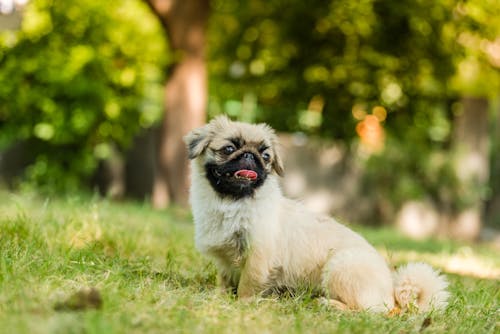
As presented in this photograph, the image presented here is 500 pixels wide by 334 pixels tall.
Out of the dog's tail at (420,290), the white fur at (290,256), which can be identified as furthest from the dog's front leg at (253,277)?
the dog's tail at (420,290)

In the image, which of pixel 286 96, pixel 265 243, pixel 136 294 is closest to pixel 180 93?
pixel 286 96

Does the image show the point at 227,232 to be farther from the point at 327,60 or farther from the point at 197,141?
the point at 327,60

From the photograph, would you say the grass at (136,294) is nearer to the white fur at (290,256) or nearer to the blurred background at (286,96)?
the white fur at (290,256)

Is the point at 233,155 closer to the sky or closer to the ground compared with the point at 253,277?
closer to the sky

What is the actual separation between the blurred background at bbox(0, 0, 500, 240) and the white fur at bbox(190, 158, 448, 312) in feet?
21.7

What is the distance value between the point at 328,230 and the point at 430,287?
0.82 m

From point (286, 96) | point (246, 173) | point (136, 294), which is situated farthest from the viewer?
point (286, 96)

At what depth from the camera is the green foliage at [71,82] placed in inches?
450

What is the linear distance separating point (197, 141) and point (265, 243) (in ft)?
2.84

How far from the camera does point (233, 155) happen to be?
4578 mm

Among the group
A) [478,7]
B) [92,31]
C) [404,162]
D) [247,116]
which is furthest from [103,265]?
[247,116]

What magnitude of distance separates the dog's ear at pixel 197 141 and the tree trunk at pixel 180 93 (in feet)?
22.7

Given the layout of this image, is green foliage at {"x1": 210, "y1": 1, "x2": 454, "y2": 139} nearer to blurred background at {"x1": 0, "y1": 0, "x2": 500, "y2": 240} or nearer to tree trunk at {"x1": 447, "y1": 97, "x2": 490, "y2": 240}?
blurred background at {"x1": 0, "y1": 0, "x2": 500, "y2": 240}

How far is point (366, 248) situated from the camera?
4.82 meters
